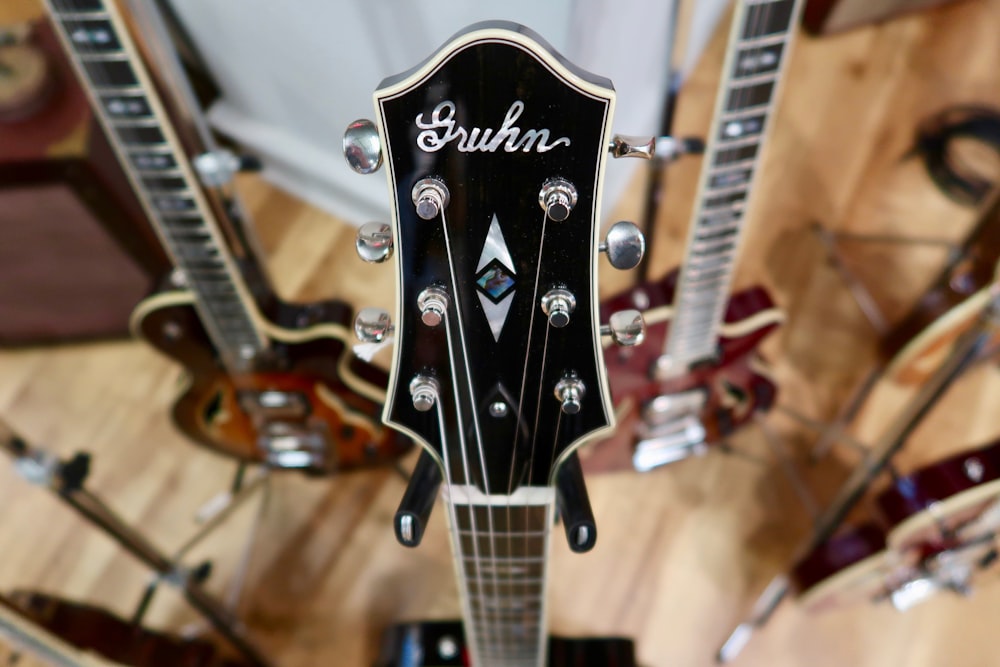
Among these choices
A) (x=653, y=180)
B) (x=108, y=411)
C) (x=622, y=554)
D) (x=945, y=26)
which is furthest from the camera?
(x=945, y=26)

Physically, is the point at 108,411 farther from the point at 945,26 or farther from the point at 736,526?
the point at 945,26

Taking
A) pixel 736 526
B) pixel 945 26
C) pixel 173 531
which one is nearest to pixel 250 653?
pixel 173 531

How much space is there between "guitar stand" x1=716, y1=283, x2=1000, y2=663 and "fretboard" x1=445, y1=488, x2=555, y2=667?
44 centimetres

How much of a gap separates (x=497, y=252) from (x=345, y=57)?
0.73 metres

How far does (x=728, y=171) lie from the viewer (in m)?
0.86

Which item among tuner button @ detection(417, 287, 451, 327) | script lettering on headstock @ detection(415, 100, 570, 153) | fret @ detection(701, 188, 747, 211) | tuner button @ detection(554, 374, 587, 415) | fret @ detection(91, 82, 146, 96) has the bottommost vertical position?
fret @ detection(701, 188, 747, 211)

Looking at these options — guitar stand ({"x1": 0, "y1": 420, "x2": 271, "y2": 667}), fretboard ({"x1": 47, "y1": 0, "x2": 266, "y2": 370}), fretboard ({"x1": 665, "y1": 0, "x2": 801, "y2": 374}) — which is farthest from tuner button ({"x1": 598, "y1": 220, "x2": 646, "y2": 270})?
guitar stand ({"x1": 0, "y1": 420, "x2": 271, "y2": 667})

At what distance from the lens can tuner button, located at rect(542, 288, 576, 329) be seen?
465mm

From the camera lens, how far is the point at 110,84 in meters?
0.75

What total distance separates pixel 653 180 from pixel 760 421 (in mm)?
459

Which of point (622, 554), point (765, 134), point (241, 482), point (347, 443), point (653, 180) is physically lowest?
point (622, 554)

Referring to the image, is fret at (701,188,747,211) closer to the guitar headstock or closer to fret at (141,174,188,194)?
the guitar headstock

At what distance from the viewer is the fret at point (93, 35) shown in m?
0.70

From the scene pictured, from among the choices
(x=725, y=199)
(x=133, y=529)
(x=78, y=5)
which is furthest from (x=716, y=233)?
(x=133, y=529)
